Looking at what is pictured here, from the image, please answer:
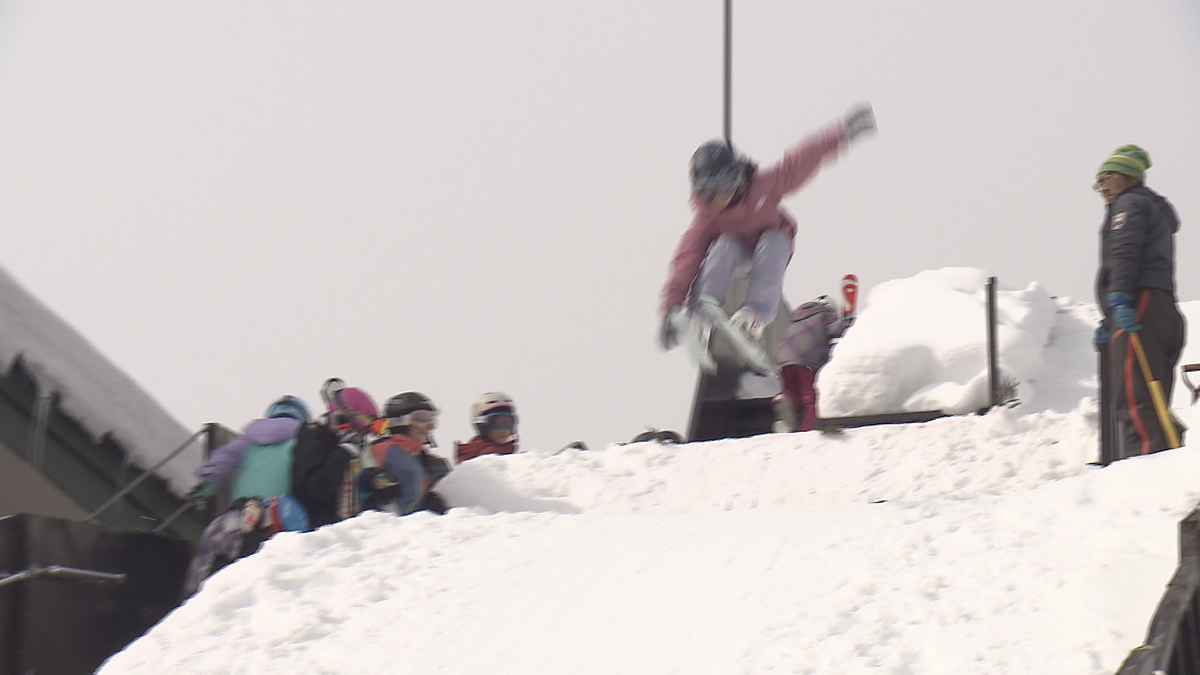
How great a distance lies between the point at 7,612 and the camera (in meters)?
5.32

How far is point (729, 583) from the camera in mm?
4750

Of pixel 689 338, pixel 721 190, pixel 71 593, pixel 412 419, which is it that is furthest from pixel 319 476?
pixel 721 190

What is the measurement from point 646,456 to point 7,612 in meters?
2.87

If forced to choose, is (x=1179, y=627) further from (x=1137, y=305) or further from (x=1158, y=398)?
(x=1137, y=305)

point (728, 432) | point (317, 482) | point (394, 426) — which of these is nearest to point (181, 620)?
point (317, 482)

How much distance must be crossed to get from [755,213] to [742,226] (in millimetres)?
99

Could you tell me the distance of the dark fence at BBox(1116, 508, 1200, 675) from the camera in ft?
10.9

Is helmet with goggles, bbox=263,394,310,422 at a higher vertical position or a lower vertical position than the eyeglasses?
lower

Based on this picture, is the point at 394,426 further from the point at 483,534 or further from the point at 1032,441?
the point at 1032,441

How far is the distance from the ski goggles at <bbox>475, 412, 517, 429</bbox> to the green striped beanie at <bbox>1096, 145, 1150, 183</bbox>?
9.90ft

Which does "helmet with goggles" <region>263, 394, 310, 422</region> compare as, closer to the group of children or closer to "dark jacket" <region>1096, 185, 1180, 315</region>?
the group of children

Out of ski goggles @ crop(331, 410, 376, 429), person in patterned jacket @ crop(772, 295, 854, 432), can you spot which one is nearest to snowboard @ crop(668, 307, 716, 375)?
person in patterned jacket @ crop(772, 295, 854, 432)

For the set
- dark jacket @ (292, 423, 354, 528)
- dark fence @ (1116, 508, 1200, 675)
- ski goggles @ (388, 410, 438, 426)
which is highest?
ski goggles @ (388, 410, 438, 426)

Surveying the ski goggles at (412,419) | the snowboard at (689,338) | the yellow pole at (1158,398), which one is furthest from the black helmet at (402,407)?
the yellow pole at (1158,398)
